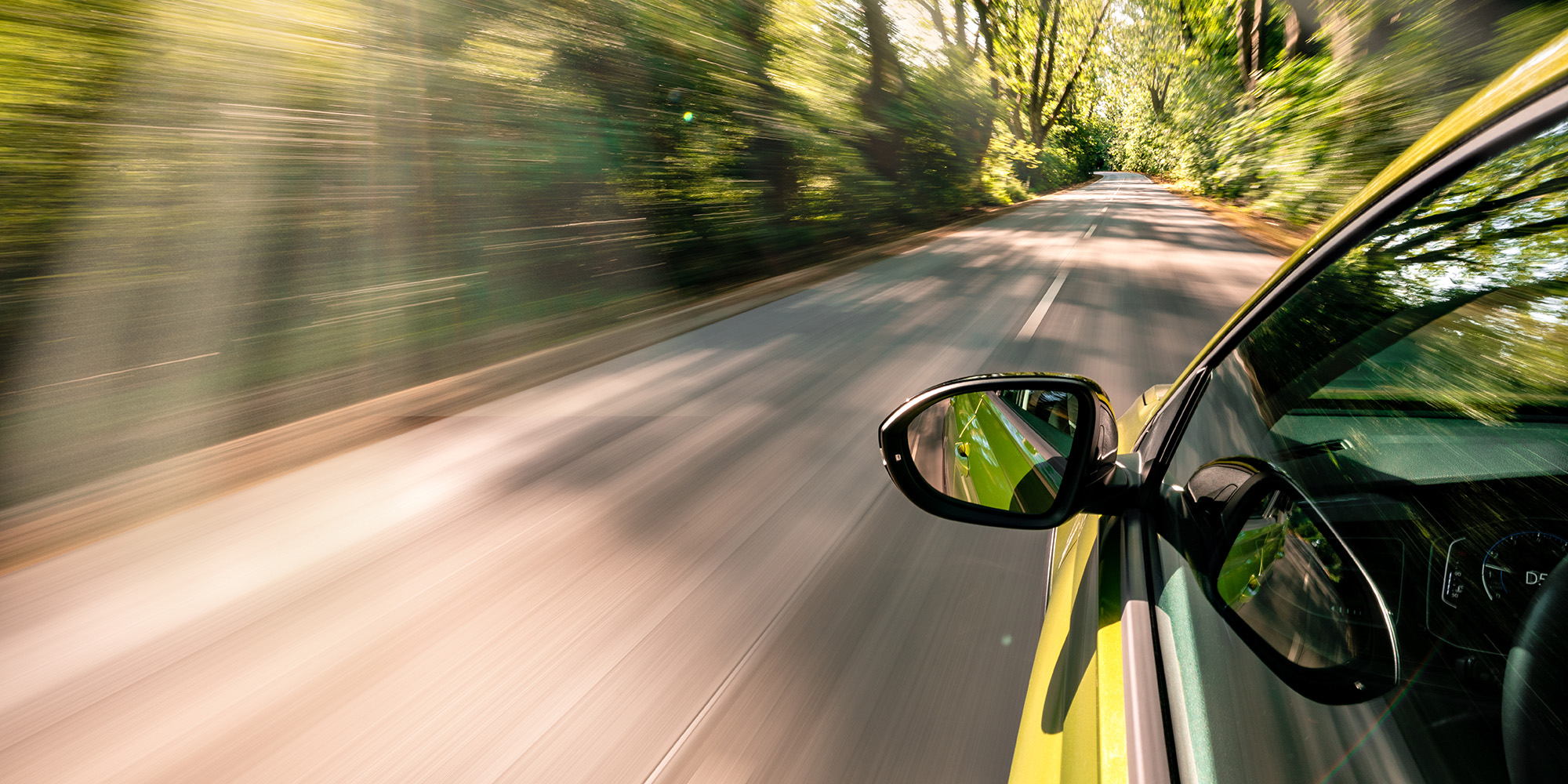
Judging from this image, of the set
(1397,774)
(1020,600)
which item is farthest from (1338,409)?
(1020,600)

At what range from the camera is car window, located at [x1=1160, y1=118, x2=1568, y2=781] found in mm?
682

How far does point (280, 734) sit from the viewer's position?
2.15m

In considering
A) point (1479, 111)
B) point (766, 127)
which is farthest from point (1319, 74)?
point (1479, 111)

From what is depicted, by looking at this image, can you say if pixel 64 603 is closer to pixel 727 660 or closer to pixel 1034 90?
pixel 727 660

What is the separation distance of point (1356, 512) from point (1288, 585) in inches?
5.4

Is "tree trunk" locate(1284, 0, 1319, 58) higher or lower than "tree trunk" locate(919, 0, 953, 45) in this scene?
lower

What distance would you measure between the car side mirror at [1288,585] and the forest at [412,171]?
1.45 m

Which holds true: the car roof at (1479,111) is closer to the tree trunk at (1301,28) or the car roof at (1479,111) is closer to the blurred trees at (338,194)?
the blurred trees at (338,194)

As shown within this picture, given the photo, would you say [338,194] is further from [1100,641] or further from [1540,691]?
[1540,691]

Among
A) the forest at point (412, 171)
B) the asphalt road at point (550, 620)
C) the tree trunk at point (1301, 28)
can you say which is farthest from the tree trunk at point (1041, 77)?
the asphalt road at point (550, 620)

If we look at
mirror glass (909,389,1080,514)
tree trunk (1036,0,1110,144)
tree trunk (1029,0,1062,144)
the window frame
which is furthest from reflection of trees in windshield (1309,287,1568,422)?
tree trunk (1036,0,1110,144)

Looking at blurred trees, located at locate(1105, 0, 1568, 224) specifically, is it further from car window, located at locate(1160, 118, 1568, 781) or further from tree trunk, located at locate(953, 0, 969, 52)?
tree trunk, located at locate(953, 0, 969, 52)

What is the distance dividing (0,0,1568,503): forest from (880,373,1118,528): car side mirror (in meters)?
1.38

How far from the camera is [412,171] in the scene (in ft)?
23.6
